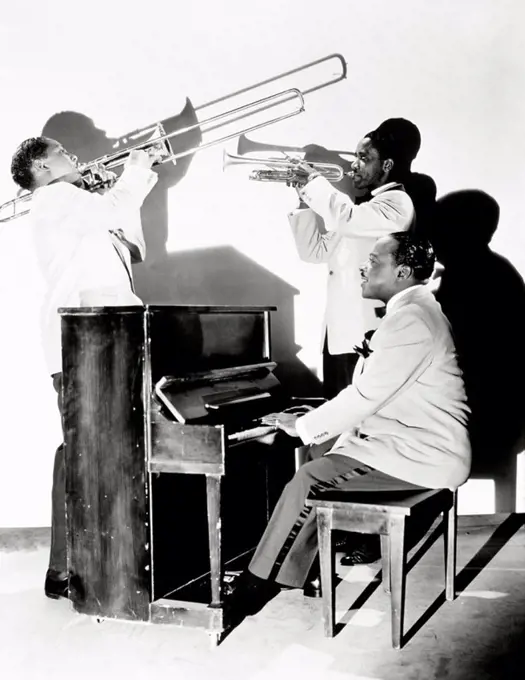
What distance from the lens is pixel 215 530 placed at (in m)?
2.70

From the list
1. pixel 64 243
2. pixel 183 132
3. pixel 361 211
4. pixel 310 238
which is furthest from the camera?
pixel 183 132

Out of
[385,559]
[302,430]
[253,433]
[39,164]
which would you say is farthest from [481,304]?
[39,164]

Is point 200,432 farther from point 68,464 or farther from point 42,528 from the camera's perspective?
point 42,528

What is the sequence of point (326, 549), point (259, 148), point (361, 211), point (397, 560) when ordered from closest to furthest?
point (397, 560)
point (326, 549)
point (361, 211)
point (259, 148)

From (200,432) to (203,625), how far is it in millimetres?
717

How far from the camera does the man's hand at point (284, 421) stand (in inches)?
114

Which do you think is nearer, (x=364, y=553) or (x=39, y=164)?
(x=39, y=164)

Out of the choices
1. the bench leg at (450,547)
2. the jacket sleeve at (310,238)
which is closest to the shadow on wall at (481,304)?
the jacket sleeve at (310,238)

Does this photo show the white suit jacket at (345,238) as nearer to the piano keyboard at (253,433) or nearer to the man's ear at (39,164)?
the piano keyboard at (253,433)

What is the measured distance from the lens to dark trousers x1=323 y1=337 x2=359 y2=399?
3.89 meters

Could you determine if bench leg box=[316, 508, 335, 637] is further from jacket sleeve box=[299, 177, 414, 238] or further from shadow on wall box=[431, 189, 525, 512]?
shadow on wall box=[431, 189, 525, 512]

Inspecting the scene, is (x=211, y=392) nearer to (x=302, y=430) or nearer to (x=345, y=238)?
(x=302, y=430)

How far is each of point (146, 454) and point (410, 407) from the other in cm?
101

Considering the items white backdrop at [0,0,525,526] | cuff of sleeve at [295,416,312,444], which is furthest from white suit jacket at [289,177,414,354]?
cuff of sleeve at [295,416,312,444]
